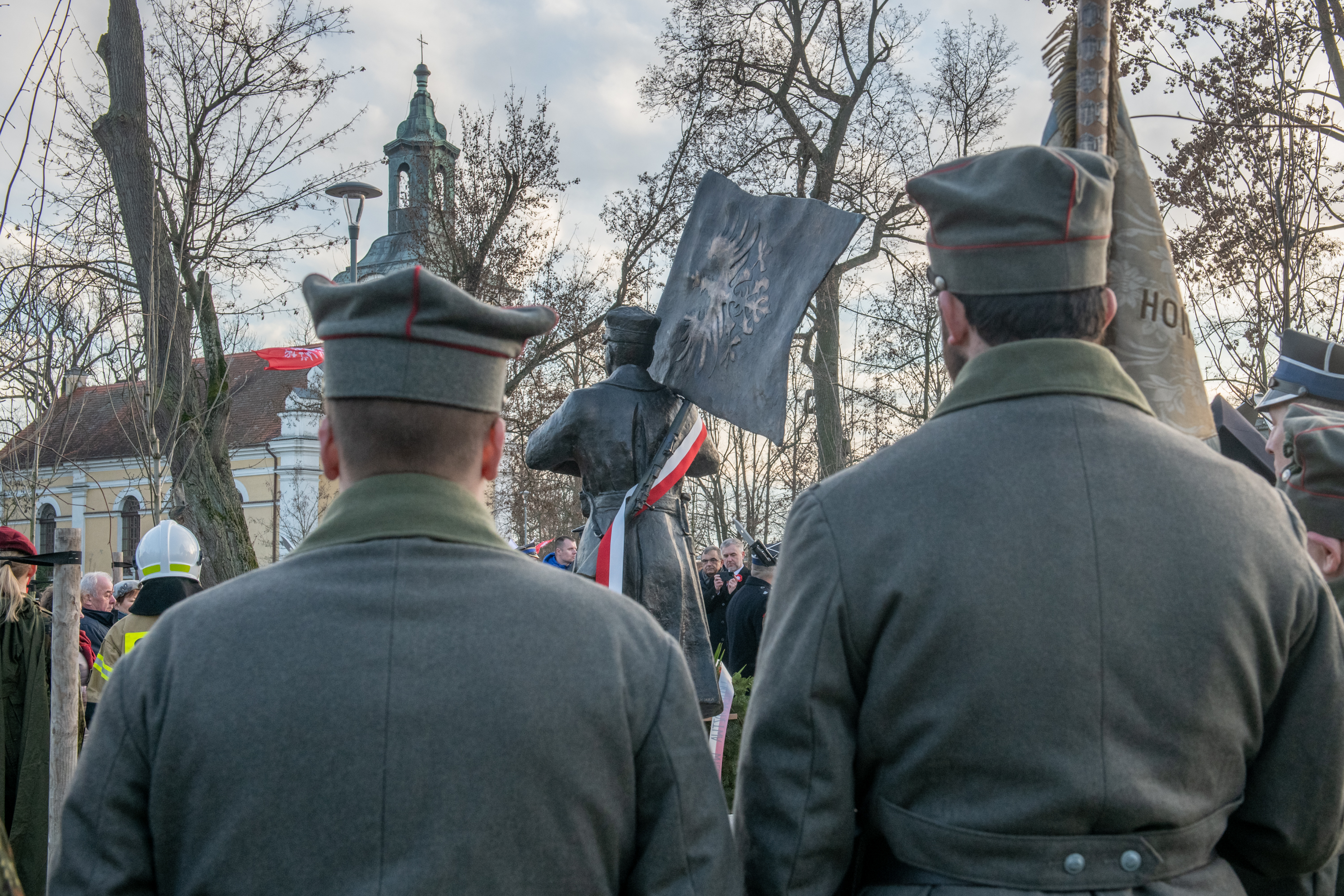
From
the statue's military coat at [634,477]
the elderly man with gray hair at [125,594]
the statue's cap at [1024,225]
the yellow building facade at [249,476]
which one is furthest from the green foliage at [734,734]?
the yellow building facade at [249,476]

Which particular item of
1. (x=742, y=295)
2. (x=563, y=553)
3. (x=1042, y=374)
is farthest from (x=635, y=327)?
(x=563, y=553)

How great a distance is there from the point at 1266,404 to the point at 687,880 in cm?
302

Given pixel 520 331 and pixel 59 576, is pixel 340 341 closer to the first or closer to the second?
pixel 520 331

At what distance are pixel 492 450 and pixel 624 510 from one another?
11.7 ft

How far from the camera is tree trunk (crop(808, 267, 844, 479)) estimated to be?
1738 centimetres

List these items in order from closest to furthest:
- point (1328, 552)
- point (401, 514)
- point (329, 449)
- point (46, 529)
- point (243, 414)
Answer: point (401, 514)
point (329, 449)
point (1328, 552)
point (46, 529)
point (243, 414)

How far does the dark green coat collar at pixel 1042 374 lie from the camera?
1.81 meters

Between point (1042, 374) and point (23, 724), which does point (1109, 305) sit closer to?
point (1042, 374)

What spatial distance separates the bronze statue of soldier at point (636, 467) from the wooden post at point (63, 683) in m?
1.92

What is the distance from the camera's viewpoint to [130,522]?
47.9 meters

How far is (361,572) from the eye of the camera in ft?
5.36

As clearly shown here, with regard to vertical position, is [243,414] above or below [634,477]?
above

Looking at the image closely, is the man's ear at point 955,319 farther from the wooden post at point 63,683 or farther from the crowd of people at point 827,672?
the wooden post at point 63,683

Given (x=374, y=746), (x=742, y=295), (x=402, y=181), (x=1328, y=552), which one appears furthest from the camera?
(x=402, y=181)
